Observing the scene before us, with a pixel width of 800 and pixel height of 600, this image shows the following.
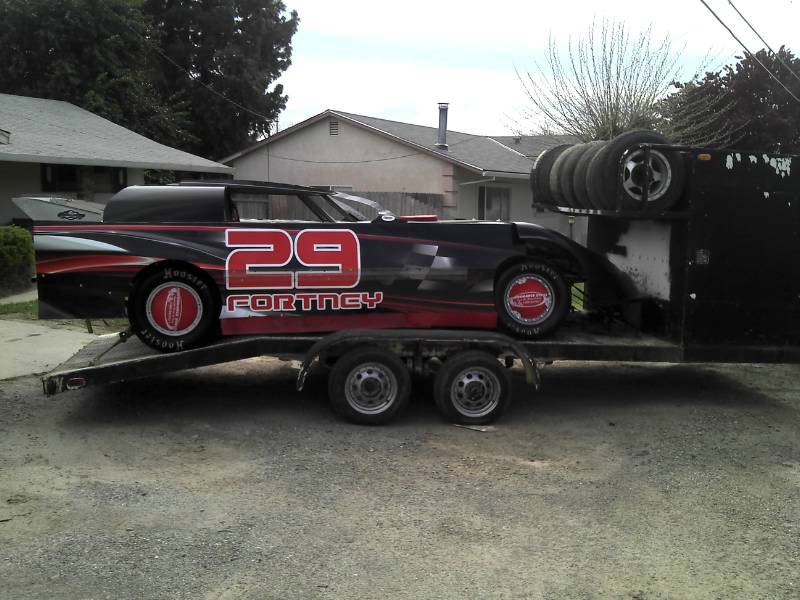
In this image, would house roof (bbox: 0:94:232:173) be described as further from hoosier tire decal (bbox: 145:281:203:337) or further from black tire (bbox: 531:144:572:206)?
black tire (bbox: 531:144:572:206)

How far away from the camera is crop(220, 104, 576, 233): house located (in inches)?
924

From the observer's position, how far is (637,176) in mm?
7227

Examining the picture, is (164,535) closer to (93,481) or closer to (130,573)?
(130,573)

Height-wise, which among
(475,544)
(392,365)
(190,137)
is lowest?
(475,544)

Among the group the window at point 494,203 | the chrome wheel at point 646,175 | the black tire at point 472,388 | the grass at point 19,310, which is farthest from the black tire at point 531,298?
the window at point 494,203

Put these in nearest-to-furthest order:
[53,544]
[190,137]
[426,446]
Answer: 1. [53,544]
2. [426,446]
3. [190,137]

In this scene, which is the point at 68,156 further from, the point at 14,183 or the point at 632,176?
the point at 632,176

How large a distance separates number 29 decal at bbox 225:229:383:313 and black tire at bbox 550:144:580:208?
264 centimetres

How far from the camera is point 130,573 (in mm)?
4230

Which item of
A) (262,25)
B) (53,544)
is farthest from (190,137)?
(53,544)

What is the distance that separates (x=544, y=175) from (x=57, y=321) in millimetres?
7339

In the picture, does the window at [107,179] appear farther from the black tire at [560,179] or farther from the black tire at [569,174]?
the black tire at [569,174]

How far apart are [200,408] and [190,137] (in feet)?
85.0

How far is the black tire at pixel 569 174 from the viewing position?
8.16 m
